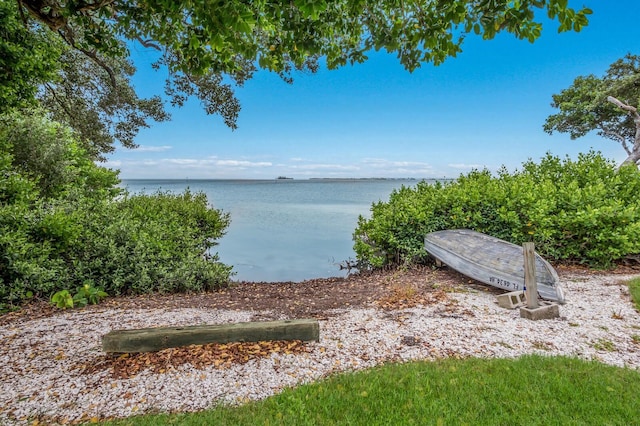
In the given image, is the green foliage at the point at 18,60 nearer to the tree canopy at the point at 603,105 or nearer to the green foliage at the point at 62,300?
the green foliage at the point at 62,300

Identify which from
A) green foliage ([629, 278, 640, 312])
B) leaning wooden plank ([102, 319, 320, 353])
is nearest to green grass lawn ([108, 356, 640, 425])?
leaning wooden plank ([102, 319, 320, 353])

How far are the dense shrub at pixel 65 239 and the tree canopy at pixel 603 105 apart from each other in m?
17.8

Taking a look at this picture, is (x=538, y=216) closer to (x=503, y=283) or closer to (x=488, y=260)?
(x=488, y=260)

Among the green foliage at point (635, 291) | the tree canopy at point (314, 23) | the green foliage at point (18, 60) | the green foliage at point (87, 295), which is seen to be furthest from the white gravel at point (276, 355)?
the green foliage at point (18, 60)

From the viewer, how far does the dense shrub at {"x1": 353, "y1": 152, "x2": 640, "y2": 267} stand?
6617mm

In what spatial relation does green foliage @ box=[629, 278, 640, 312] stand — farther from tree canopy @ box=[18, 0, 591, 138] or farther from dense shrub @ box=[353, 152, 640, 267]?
tree canopy @ box=[18, 0, 591, 138]

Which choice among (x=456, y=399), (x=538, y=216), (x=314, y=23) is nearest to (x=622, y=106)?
(x=538, y=216)

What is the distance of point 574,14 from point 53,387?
17.1 ft

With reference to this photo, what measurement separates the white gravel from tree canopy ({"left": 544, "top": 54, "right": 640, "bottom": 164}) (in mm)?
14364

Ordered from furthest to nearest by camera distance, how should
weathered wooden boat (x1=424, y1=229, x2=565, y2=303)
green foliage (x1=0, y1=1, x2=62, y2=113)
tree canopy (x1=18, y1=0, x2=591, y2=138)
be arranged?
weathered wooden boat (x1=424, y1=229, x2=565, y2=303), green foliage (x1=0, y1=1, x2=62, y2=113), tree canopy (x1=18, y1=0, x2=591, y2=138)

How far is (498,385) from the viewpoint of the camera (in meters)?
2.69

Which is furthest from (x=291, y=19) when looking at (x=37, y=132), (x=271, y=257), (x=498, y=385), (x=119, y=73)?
(x=271, y=257)

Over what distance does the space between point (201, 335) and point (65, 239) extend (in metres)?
4.05

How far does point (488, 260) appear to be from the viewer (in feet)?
19.0
